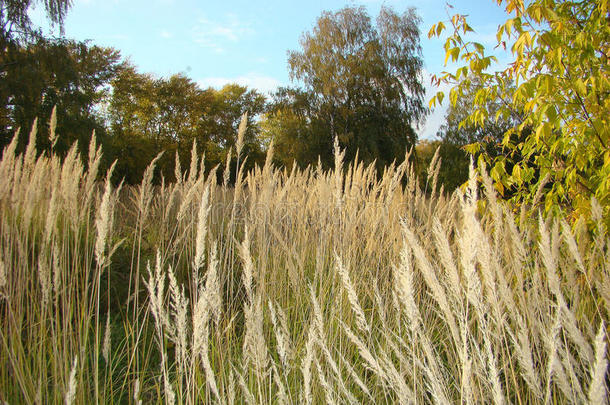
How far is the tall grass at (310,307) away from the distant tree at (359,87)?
55.7ft

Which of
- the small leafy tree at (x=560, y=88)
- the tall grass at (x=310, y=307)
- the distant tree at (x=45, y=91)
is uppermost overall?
the distant tree at (x=45, y=91)

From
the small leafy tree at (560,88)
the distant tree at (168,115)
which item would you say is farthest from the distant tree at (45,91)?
the small leafy tree at (560,88)

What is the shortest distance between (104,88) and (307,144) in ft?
42.6

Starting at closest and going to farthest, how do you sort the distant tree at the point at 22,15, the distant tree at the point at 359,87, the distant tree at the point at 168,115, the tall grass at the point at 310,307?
the tall grass at the point at 310,307 < the distant tree at the point at 22,15 < the distant tree at the point at 359,87 < the distant tree at the point at 168,115

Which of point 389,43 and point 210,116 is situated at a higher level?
point 389,43

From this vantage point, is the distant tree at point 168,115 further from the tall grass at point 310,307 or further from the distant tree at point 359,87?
the tall grass at point 310,307

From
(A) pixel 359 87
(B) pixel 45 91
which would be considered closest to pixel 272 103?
(A) pixel 359 87

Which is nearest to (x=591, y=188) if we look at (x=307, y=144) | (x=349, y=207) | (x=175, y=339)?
(x=349, y=207)

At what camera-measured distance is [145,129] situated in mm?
25031

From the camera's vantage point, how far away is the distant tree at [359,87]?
19766 mm

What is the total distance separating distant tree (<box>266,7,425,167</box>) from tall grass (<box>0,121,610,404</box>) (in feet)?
55.7

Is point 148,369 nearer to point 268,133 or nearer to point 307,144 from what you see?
point 307,144

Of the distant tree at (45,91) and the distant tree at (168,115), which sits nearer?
the distant tree at (45,91)

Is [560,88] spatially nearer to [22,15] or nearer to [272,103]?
[22,15]
